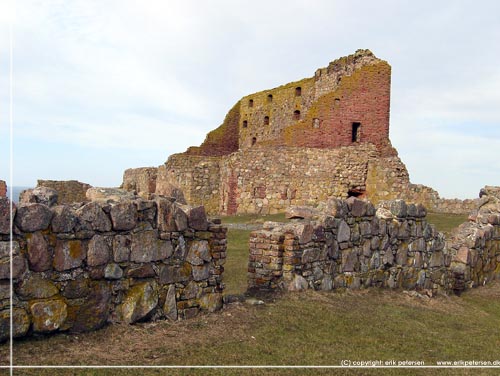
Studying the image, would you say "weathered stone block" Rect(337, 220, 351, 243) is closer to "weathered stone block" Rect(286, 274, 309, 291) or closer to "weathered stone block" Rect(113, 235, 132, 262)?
"weathered stone block" Rect(286, 274, 309, 291)

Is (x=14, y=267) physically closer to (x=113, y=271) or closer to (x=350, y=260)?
(x=113, y=271)

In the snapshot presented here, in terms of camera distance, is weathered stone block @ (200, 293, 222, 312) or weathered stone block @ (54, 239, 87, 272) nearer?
weathered stone block @ (54, 239, 87, 272)

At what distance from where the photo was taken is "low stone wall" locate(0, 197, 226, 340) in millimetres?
4602

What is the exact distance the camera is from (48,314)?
15.5 feet

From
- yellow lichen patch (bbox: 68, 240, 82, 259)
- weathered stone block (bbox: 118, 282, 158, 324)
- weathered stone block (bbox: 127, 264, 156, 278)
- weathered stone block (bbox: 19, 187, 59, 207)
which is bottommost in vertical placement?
weathered stone block (bbox: 118, 282, 158, 324)

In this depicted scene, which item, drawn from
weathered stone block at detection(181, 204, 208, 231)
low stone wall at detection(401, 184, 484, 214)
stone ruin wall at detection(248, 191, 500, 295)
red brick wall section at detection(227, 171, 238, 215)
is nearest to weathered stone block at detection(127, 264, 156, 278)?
weathered stone block at detection(181, 204, 208, 231)

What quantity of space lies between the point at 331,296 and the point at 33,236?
15.7 feet

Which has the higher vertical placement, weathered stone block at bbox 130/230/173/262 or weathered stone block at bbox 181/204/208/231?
weathered stone block at bbox 181/204/208/231

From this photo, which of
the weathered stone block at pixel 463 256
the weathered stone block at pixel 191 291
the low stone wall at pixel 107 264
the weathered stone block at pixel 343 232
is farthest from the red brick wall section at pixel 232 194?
the weathered stone block at pixel 191 291

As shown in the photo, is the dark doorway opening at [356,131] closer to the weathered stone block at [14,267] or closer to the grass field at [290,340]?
the grass field at [290,340]

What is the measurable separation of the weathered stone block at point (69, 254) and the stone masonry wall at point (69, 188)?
19.3 metres

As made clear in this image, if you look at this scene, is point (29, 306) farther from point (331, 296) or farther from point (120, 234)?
point (331, 296)

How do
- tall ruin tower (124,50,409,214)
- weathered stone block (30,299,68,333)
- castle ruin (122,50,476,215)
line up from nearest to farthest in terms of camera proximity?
weathered stone block (30,299,68,333) < castle ruin (122,50,476,215) < tall ruin tower (124,50,409,214)

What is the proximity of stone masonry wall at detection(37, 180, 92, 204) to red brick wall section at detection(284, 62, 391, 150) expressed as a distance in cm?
1134
